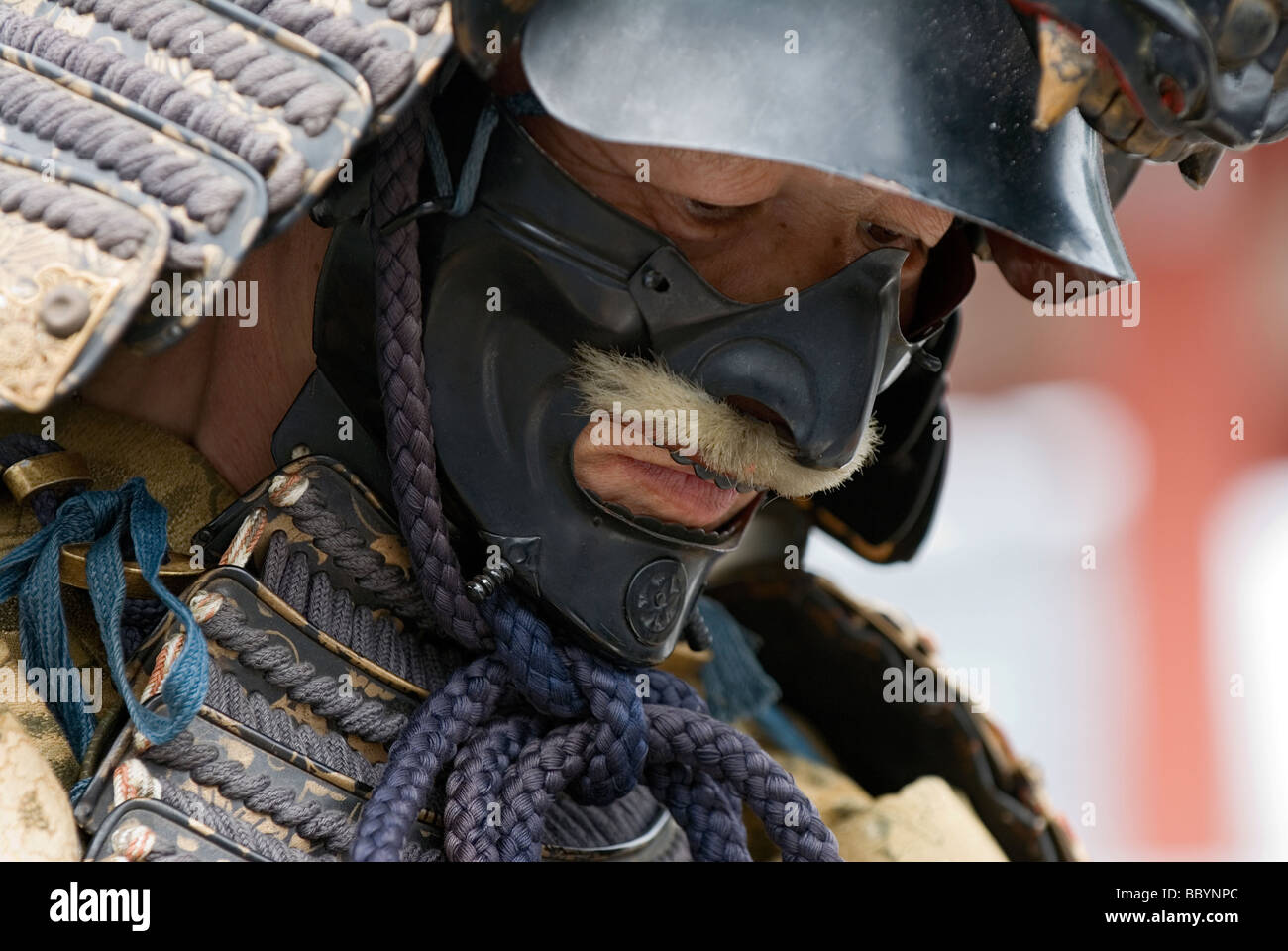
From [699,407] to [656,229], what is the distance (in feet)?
0.43

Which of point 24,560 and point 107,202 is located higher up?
point 107,202

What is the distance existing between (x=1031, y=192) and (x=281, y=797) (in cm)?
65

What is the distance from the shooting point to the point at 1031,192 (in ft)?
3.18

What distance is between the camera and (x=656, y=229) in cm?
104

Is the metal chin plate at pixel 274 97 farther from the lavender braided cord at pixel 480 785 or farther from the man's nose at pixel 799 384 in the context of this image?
the lavender braided cord at pixel 480 785

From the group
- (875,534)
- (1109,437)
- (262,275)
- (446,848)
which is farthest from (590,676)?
(1109,437)

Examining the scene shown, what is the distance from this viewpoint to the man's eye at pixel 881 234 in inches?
42.1

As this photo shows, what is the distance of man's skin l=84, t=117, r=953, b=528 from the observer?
1033 millimetres

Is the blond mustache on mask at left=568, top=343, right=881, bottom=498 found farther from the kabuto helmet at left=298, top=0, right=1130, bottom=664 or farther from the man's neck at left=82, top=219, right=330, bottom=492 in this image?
the man's neck at left=82, top=219, right=330, bottom=492

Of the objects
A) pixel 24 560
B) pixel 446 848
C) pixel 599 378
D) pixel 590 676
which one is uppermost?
pixel 599 378

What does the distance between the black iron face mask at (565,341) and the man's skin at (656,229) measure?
0.08 feet

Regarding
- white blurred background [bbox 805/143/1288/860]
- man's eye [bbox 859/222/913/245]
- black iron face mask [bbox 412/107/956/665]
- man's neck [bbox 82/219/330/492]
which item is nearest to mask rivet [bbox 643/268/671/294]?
black iron face mask [bbox 412/107/956/665]

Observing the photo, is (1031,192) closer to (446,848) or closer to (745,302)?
(745,302)

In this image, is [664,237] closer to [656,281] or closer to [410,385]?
[656,281]
